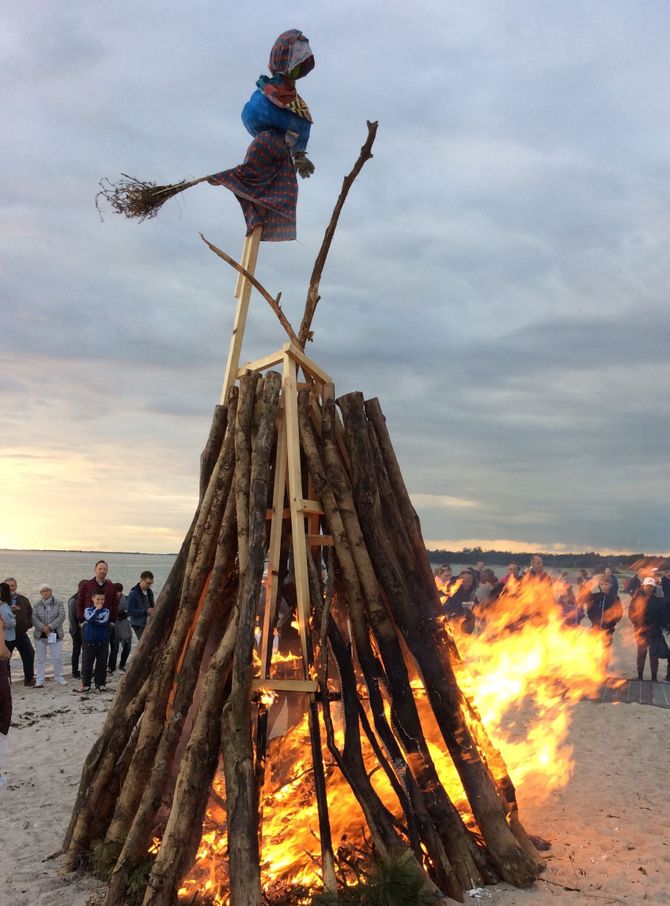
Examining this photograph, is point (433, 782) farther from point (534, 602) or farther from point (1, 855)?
point (534, 602)

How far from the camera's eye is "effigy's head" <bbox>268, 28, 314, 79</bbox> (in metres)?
6.28

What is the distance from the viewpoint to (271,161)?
670 cm

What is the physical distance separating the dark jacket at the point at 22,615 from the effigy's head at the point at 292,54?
10415mm

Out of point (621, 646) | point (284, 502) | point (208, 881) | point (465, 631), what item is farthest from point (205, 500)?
point (621, 646)

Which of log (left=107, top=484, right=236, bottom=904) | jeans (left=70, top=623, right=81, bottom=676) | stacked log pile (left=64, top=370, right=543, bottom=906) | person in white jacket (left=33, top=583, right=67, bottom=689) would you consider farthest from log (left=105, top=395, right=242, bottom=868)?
jeans (left=70, top=623, right=81, bottom=676)

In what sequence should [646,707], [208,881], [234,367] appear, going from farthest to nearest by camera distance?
[646,707]
[234,367]
[208,881]

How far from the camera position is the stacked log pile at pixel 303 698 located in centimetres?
516

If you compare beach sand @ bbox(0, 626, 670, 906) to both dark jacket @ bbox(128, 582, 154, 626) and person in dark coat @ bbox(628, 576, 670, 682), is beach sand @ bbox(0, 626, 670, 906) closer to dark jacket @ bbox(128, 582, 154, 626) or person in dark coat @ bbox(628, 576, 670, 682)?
dark jacket @ bbox(128, 582, 154, 626)

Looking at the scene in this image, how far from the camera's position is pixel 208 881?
525 cm

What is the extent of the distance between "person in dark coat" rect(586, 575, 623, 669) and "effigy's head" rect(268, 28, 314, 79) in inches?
473

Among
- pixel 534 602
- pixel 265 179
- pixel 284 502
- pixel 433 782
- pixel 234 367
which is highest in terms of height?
pixel 265 179

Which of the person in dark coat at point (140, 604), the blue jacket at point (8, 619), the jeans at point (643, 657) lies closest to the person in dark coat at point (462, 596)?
the jeans at point (643, 657)

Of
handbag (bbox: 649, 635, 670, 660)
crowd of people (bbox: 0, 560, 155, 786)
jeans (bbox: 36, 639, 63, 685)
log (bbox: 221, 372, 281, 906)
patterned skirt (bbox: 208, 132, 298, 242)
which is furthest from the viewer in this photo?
jeans (bbox: 36, 639, 63, 685)

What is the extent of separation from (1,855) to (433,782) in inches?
155
